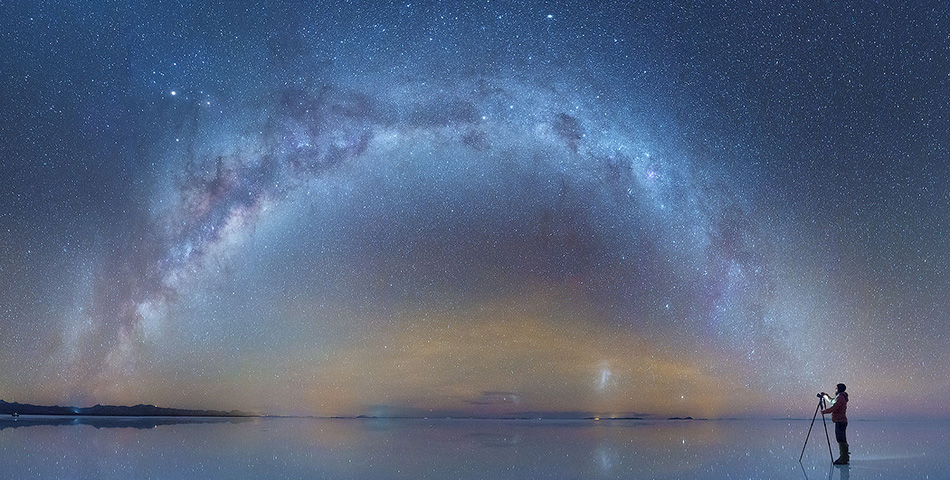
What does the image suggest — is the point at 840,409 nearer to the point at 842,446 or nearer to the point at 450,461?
the point at 842,446

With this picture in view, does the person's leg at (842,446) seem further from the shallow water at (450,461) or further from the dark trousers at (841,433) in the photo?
the shallow water at (450,461)

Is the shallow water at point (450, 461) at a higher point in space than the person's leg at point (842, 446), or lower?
lower

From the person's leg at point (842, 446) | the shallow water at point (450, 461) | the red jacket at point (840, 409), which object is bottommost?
the shallow water at point (450, 461)

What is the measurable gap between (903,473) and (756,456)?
10.4 ft

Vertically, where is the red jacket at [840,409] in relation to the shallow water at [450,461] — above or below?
above

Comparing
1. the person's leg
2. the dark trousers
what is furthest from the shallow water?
the dark trousers

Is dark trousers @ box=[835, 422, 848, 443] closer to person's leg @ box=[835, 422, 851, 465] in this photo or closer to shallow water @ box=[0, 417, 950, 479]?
person's leg @ box=[835, 422, 851, 465]

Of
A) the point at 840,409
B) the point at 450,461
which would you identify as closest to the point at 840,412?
Answer: the point at 840,409

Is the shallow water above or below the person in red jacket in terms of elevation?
below

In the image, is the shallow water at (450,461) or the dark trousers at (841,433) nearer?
the shallow water at (450,461)

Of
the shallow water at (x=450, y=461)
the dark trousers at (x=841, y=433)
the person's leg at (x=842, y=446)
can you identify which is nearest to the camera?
the shallow water at (x=450, y=461)

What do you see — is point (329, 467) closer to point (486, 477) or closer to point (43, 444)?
point (486, 477)

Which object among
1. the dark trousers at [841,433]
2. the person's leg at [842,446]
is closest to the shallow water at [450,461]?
the person's leg at [842,446]

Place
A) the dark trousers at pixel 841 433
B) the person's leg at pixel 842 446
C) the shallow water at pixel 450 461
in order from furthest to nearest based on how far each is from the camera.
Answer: the dark trousers at pixel 841 433
the person's leg at pixel 842 446
the shallow water at pixel 450 461
